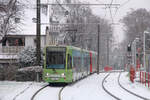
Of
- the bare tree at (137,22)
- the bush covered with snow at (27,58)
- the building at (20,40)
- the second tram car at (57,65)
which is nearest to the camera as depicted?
the second tram car at (57,65)

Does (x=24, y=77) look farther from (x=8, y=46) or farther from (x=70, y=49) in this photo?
(x=8, y=46)

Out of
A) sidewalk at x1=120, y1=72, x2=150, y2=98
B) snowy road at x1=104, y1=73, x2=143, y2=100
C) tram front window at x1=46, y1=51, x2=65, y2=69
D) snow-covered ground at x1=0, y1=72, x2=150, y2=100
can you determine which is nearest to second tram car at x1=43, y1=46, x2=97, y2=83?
tram front window at x1=46, y1=51, x2=65, y2=69

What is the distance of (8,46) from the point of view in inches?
1545

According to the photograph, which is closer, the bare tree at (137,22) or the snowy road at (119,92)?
the snowy road at (119,92)

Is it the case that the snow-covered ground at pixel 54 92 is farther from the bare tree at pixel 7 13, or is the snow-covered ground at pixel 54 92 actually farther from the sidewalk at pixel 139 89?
the bare tree at pixel 7 13

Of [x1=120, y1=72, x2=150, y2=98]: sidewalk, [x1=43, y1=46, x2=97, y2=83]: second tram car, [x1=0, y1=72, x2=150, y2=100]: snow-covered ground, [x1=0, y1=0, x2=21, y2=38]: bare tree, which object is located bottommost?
[x1=120, y1=72, x2=150, y2=98]: sidewalk

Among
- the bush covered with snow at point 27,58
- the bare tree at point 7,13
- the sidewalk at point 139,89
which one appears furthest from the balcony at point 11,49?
the sidewalk at point 139,89

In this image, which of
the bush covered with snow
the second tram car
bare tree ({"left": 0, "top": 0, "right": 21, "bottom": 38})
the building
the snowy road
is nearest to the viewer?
the snowy road

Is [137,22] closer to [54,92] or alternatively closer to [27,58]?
[27,58]

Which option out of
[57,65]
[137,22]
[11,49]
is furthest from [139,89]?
[137,22]

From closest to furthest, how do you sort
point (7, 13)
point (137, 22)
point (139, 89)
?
point (139, 89) → point (7, 13) → point (137, 22)

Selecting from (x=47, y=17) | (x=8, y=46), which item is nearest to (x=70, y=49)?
(x=8, y=46)

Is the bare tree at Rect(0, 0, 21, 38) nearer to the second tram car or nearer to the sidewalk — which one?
the second tram car

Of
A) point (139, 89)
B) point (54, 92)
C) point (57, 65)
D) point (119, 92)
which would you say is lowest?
point (139, 89)
